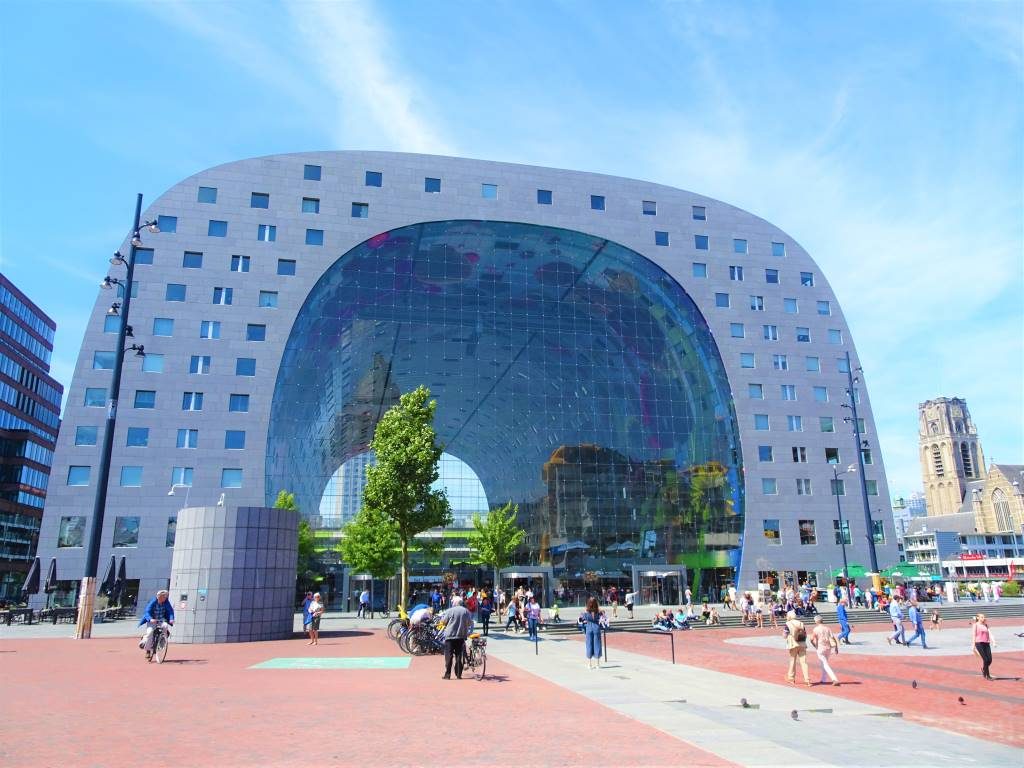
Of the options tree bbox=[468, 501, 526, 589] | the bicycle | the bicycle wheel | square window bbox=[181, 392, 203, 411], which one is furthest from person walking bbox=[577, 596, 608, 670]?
tree bbox=[468, 501, 526, 589]

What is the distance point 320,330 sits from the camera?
180 ft

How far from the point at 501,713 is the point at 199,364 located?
4565 cm

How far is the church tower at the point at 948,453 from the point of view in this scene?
18150 centimetres

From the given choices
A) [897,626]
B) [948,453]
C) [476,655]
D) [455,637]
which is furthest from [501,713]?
[948,453]

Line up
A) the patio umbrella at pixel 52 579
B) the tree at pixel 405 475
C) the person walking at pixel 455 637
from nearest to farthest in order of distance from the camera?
the person walking at pixel 455 637, the tree at pixel 405 475, the patio umbrella at pixel 52 579

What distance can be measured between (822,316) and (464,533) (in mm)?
48273

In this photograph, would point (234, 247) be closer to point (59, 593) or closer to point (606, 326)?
point (59, 593)

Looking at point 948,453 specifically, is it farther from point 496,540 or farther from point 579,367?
point 496,540

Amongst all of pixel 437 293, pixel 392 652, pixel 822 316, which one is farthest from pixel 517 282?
pixel 392 652

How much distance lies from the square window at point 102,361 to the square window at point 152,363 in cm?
226

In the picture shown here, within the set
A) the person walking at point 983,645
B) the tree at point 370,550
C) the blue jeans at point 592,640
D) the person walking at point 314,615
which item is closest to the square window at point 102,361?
the tree at point 370,550

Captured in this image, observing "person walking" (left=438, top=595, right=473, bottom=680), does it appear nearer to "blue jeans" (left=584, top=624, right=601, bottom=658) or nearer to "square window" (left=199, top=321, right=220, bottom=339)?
"blue jeans" (left=584, top=624, right=601, bottom=658)

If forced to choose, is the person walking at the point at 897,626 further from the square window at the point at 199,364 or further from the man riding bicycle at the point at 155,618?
the square window at the point at 199,364

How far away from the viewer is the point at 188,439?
161 ft
